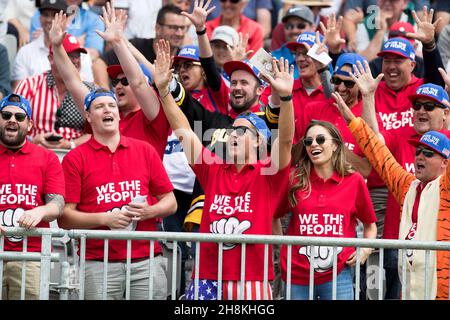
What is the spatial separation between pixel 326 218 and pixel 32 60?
5.01 meters

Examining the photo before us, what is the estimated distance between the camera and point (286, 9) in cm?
1447

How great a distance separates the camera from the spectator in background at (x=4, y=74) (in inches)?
460

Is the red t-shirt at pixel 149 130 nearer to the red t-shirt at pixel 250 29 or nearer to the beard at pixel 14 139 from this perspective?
the beard at pixel 14 139

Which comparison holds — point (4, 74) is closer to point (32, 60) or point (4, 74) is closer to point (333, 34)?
point (32, 60)

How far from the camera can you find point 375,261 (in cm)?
966

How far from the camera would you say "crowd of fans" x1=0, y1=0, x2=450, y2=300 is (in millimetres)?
8688

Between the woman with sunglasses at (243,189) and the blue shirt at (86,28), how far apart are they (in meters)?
4.65

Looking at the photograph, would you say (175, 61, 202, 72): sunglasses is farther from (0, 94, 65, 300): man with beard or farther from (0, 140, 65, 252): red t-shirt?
(0, 140, 65, 252): red t-shirt

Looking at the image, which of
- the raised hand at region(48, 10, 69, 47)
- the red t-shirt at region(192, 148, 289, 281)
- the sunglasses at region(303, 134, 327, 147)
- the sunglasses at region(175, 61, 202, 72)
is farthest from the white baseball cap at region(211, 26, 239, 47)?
the red t-shirt at region(192, 148, 289, 281)
